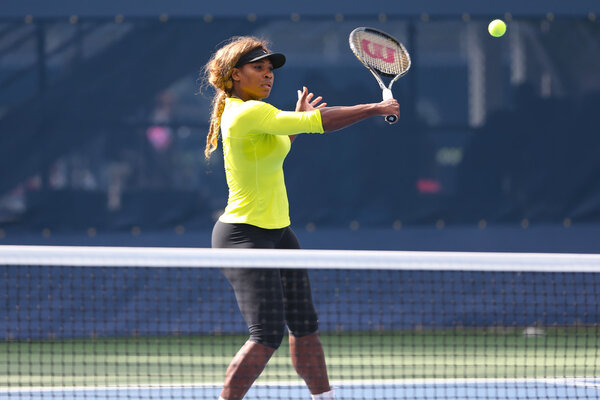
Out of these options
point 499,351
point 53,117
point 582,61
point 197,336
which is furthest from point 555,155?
point 53,117

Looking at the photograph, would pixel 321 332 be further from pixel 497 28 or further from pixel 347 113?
pixel 347 113

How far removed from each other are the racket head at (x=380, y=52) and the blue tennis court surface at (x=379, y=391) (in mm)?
1307

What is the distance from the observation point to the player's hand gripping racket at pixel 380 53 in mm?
3787

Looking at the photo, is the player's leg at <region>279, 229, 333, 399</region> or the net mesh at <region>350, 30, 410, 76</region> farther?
the net mesh at <region>350, 30, 410, 76</region>

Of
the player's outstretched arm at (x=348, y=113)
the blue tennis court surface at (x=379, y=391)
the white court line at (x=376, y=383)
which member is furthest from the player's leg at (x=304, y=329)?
the white court line at (x=376, y=383)

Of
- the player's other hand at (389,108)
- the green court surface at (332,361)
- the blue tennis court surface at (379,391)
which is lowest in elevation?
the blue tennis court surface at (379,391)

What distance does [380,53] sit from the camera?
12.8 feet

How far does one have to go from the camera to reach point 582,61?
6.18 metres

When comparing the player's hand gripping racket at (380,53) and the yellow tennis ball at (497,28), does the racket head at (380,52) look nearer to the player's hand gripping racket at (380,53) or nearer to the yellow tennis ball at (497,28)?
the player's hand gripping racket at (380,53)

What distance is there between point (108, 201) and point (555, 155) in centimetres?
285

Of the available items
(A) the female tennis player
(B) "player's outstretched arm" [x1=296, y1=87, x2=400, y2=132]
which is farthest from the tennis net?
(B) "player's outstretched arm" [x1=296, y1=87, x2=400, y2=132]

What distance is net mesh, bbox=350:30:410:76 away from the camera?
3802 millimetres

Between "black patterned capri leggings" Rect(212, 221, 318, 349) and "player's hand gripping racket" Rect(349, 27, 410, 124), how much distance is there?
86cm

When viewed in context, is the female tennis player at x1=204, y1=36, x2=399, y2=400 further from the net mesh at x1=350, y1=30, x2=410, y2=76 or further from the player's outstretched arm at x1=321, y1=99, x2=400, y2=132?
the net mesh at x1=350, y1=30, x2=410, y2=76
